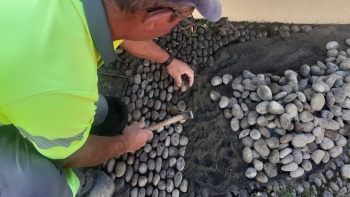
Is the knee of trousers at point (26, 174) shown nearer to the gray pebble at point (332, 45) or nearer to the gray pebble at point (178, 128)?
the gray pebble at point (178, 128)

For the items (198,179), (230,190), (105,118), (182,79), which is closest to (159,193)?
(198,179)

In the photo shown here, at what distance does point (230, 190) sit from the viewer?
1612 mm

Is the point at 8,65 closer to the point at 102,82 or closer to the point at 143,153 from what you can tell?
the point at 143,153

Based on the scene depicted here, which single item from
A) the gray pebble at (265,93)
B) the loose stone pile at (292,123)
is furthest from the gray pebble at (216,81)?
the gray pebble at (265,93)

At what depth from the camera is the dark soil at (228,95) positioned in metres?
1.65

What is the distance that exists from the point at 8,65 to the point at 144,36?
391 mm

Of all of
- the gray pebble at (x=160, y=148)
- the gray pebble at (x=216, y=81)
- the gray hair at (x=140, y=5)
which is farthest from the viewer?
the gray pebble at (x=216, y=81)

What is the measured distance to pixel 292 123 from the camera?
1.61 meters

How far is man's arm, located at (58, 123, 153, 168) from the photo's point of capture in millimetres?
1309

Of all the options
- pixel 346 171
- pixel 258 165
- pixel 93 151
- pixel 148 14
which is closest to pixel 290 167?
pixel 258 165

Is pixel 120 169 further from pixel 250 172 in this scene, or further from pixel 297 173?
pixel 297 173

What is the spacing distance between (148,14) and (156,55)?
761 millimetres

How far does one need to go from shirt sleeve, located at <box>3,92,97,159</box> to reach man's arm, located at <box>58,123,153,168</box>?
158mm

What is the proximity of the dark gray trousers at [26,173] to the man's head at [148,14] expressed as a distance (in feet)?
1.77
